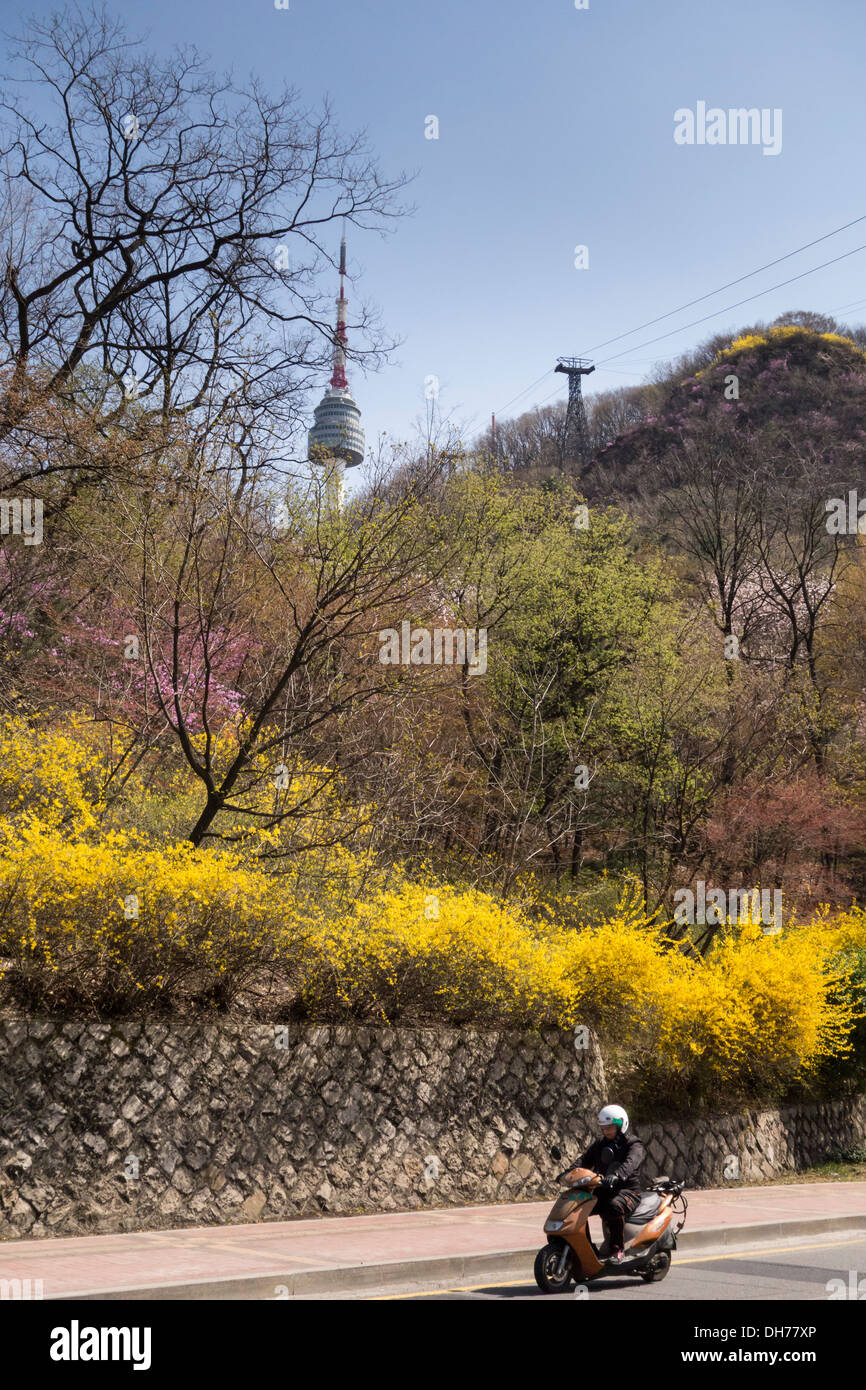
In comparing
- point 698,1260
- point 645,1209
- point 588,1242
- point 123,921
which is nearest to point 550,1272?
point 588,1242

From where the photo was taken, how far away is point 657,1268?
9.28 metres

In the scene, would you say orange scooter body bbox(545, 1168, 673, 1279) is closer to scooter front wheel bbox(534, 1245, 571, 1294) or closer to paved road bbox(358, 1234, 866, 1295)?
scooter front wheel bbox(534, 1245, 571, 1294)

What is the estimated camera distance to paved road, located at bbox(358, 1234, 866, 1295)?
27.3 ft

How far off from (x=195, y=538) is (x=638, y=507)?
47.6m

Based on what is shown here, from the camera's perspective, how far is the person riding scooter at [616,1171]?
8.96m

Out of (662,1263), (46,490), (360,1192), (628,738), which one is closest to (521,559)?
(628,738)

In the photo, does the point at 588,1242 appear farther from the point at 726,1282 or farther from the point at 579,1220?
the point at 726,1282

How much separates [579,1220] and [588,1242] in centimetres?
22

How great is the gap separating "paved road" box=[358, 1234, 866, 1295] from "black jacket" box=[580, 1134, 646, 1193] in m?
0.77

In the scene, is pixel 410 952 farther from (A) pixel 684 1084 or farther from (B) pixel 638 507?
(B) pixel 638 507

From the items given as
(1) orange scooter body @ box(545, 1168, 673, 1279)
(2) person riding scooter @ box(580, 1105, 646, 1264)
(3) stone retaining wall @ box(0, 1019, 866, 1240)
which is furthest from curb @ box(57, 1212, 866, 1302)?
(3) stone retaining wall @ box(0, 1019, 866, 1240)

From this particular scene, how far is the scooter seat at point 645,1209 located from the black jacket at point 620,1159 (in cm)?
12

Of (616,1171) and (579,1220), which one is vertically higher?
(616,1171)

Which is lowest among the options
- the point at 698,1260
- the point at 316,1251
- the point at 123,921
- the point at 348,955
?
the point at 698,1260
